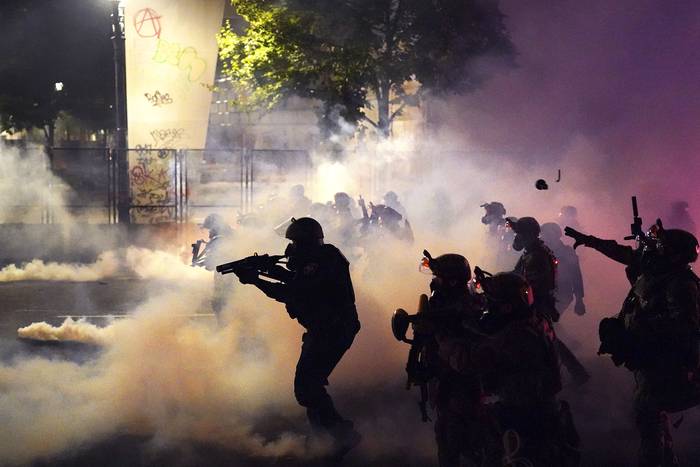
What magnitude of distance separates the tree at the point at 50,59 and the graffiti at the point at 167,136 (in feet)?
26.2

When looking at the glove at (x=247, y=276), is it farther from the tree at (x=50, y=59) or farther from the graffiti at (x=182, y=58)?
the tree at (x=50, y=59)

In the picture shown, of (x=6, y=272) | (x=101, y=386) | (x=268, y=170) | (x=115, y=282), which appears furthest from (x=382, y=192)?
(x=101, y=386)

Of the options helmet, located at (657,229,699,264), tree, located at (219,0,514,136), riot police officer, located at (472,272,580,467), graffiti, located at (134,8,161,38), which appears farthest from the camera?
graffiti, located at (134,8,161,38)

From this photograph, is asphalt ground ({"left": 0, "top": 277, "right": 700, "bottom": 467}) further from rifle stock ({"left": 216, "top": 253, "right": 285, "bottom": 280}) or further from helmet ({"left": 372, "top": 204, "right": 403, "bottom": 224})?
helmet ({"left": 372, "top": 204, "right": 403, "bottom": 224})

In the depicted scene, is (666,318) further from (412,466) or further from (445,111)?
(445,111)

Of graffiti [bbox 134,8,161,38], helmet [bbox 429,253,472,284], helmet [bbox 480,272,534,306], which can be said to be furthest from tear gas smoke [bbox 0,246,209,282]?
helmet [bbox 480,272,534,306]

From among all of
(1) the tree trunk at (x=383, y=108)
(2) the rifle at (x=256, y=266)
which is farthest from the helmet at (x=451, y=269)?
(1) the tree trunk at (x=383, y=108)

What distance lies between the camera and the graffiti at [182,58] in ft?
64.7

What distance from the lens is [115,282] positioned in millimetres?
16922

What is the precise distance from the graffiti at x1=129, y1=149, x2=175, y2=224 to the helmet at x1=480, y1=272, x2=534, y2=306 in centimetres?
1608

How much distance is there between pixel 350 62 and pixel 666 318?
14.7 metres

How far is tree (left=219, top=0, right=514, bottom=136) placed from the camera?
62.6 ft

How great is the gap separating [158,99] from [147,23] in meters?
1.58

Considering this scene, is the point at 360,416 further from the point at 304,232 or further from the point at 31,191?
the point at 31,191
